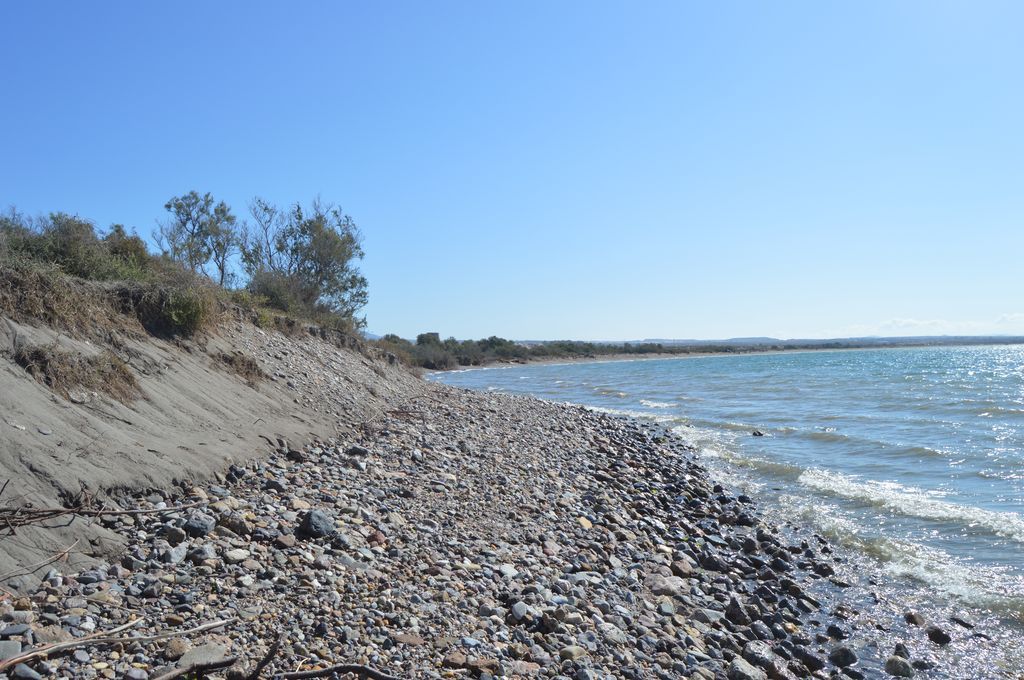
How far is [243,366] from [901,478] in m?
14.6

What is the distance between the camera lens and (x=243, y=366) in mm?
12133

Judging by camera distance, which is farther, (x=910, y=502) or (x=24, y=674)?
(x=910, y=502)

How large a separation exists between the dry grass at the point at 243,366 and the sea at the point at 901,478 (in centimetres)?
1014

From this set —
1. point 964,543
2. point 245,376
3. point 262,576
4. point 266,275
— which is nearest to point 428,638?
point 262,576

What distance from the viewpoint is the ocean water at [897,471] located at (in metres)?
9.06

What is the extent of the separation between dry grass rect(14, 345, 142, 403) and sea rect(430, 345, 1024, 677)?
404 inches

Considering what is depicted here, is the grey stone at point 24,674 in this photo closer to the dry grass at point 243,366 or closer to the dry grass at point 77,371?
the dry grass at point 77,371

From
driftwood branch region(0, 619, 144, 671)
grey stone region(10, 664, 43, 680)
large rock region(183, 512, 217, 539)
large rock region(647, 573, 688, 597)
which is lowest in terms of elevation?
large rock region(647, 573, 688, 597)

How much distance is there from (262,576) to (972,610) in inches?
328

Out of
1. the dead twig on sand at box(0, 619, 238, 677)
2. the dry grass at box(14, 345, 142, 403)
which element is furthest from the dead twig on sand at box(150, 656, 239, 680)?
the dry grass at box(14, 345, 142, 403)

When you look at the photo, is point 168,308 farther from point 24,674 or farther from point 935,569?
point 935,569

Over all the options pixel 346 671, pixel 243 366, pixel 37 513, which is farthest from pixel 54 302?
pixel 346 671

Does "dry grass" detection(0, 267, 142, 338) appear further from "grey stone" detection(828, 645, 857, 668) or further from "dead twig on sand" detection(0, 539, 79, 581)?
"grey stone" detection(828, 645, 857, 668)

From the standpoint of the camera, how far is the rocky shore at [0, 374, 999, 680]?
13.6 feet
